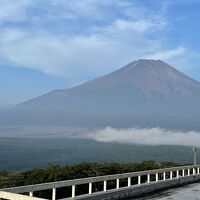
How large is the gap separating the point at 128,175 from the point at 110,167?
9384 millimetres

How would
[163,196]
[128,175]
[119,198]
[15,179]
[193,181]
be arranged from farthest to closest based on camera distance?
[193,181] < [15,179] < [128,175] < [163,196] < [119,198]

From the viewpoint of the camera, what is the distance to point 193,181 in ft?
99.1

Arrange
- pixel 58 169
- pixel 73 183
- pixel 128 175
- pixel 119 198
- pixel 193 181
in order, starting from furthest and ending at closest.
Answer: pixel 193 181
pixel 58 169
pixel 128 175
pixel 119 198
pixel 73 183

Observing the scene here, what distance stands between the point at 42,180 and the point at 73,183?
21.5ft

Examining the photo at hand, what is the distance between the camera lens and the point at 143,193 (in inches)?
867

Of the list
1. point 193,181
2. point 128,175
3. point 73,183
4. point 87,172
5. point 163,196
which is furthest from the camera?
point 193,181

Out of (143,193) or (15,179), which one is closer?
(143,193)

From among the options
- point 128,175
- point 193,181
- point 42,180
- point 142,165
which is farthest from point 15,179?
point 142,165

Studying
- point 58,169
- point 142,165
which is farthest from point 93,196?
point 142,165

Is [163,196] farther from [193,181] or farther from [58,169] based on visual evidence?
[193,181]

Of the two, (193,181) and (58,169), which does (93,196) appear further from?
(193,181)

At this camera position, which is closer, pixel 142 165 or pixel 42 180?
pixel 42 180

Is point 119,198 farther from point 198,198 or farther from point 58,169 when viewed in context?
point 58,169

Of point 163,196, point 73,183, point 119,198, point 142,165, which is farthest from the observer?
point 142,165
